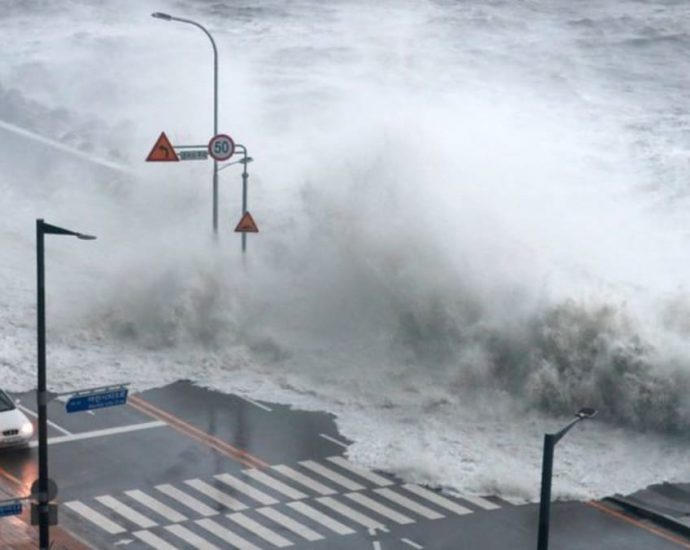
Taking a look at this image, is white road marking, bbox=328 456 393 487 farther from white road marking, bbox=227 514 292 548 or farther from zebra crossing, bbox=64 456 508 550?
white road marking, bbox=227 514 292 548

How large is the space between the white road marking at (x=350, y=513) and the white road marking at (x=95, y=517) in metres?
3.31

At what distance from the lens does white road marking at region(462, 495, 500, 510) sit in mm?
25188

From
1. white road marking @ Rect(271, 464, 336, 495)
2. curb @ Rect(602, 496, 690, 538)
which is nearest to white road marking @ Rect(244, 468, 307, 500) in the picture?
white road marking @ Rect(271, 464, 336, 495)

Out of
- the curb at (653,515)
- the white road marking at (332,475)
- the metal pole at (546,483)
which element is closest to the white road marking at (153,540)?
the white road marking at (332,475)

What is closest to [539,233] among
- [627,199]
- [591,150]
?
[627,199]

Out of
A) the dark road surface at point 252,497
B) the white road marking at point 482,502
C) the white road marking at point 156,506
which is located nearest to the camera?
the dark road surface at point 252,497

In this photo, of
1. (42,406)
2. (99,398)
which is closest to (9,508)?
(42,406)

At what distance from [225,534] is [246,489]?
6.11 feet

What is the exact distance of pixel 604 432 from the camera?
28750 millimetres

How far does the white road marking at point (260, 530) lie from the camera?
23.8 m

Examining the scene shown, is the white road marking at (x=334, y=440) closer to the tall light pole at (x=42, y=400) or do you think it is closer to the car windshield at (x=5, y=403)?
the car windshield at (x=5, y=403)

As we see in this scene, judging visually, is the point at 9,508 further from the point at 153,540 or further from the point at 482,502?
the point at 482,502

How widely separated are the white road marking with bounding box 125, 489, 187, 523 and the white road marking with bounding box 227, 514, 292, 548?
82 centimetres

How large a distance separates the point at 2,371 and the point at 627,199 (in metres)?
24.2
